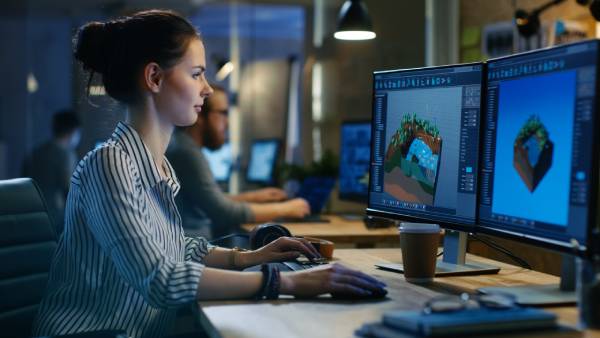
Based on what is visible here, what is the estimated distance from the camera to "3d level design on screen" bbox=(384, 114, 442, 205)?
2018 millimetres

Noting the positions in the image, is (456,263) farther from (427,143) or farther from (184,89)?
(184,89)

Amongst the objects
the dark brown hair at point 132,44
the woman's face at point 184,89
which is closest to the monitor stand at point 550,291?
the woman's face at point 184,89

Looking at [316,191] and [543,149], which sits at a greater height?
[543,149]

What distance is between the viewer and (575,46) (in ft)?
4.97

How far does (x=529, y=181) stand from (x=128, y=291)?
0.88m

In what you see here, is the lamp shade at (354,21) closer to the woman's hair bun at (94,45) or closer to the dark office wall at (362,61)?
the dark office wall at (362,61)

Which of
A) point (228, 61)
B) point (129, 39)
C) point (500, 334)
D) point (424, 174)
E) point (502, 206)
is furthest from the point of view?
point (228, 61)

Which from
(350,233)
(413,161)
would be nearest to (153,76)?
(413,161)

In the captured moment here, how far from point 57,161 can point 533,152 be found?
6425 mm

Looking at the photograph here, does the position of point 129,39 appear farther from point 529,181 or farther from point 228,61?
point 228,61

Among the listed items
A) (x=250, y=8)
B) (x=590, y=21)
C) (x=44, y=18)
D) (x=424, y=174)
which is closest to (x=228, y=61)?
(x=250, y=8)

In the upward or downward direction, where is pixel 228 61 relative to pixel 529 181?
upward

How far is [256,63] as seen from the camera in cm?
767

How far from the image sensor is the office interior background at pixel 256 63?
630cm
